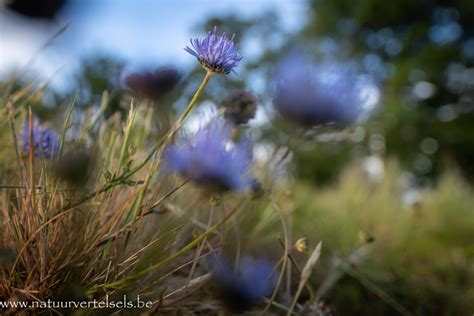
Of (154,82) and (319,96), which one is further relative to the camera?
(154,82)

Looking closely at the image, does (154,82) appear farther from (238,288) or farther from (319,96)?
(238,288)

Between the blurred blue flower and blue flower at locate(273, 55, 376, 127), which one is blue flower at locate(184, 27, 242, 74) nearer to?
blue flower at locate(273, 55, 376, 127)

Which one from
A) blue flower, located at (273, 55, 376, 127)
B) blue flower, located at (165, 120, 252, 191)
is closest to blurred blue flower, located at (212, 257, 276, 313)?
blue flower, located at (165, 120, 252, 191)

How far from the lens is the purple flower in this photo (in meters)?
1.42

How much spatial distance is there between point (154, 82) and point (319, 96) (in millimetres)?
561

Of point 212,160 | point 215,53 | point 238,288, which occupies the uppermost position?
point 215,53

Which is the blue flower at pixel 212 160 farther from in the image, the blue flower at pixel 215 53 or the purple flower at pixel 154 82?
the purple flower at pixel 154 82

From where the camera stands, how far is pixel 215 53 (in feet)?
2.92

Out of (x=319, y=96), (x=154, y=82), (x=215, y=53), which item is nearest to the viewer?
(x=215, y=53)

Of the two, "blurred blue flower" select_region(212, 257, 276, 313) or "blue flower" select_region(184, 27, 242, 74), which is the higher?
"blue flower" select_region(184, 27, 242, 74)

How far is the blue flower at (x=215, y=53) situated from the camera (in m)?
0.89

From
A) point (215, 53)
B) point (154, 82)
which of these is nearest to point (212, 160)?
point (215, 53)

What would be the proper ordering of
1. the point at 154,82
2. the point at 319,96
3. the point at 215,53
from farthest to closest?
1. the point at 154,82
2. the point at 319,96
3. the point at 215,53

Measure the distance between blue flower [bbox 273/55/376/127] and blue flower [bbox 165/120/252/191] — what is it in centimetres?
14
